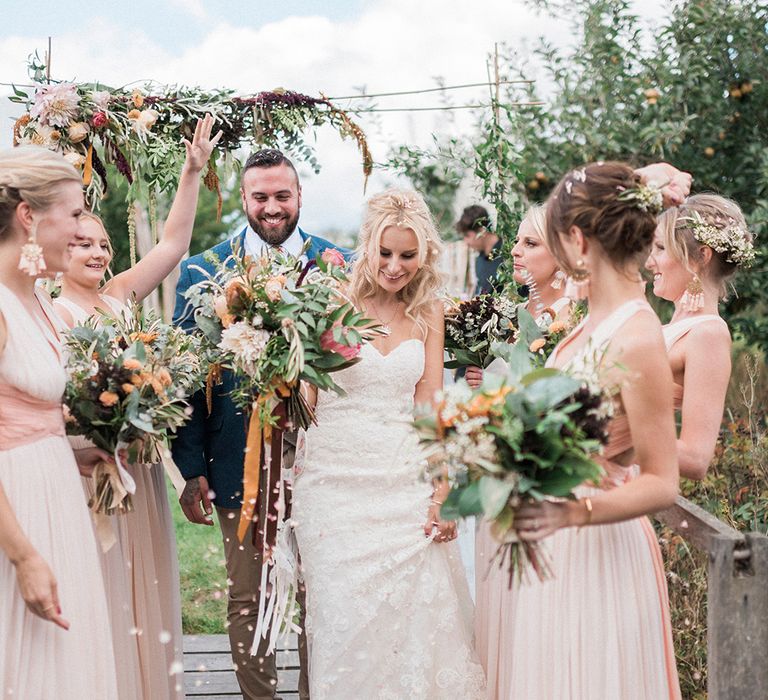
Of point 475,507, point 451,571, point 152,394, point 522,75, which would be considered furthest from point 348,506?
point 522,75

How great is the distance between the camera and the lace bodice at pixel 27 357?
3.00 m

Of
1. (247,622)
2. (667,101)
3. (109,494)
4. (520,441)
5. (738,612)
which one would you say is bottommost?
(247,622)

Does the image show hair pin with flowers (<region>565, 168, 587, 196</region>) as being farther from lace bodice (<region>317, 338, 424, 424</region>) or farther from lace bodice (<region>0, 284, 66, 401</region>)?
lace bodice (<region>0, 284, 66, 401</region>)

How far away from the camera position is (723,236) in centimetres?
355

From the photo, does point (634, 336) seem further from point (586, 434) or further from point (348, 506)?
point (348, 506)

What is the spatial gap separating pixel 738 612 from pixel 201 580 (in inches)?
204

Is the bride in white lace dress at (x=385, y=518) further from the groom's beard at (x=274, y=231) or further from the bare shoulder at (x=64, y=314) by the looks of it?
the bare shoulder at (x=64, y=314)

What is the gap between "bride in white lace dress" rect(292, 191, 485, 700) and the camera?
3.66 m

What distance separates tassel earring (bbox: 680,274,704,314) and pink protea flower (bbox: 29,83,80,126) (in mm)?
2928

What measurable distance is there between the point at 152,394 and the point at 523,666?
1596mm

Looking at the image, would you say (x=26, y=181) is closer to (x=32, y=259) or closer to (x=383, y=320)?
(x=32, y=259)

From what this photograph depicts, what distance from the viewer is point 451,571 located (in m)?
3.85

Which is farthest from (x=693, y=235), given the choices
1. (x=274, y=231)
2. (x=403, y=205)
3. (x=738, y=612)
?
(x=274, y=231)

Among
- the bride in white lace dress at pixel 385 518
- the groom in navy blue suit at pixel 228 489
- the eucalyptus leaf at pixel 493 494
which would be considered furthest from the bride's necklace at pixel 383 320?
the eucalyptus leaf at pixel 493 494
